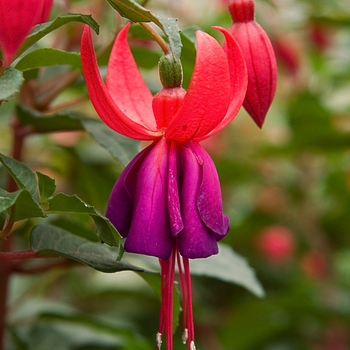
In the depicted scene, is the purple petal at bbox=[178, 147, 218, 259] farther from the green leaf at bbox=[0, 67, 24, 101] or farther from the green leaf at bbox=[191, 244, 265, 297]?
the green leaf at bbox=[191, 244, 265, 297]

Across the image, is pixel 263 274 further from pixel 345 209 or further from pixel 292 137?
pixel 292 137

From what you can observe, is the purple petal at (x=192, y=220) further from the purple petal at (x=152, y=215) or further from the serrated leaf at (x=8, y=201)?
the serrated leaf at (x=8, y=201)

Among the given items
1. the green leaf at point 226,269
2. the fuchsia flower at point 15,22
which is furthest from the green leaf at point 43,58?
the green leaf at point 226,269

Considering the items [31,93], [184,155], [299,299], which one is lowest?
[299,299]

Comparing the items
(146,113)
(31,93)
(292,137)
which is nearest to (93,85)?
(146,113)

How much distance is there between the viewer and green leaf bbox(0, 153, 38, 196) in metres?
0.63

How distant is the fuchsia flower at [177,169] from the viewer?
57 centimetres

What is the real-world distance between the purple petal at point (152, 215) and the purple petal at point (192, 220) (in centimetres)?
2

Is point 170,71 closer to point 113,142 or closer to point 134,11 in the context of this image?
point 134,11

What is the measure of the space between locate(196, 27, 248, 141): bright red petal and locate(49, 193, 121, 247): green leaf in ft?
0.39

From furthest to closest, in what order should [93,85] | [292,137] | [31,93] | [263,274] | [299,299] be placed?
1. [263,274]
2. [292,137]
3. [299,299]
4. [31,93]
5. [93,85]

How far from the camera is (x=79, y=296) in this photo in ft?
6.01

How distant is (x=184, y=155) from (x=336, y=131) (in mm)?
1014

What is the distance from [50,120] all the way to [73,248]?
0.26m
